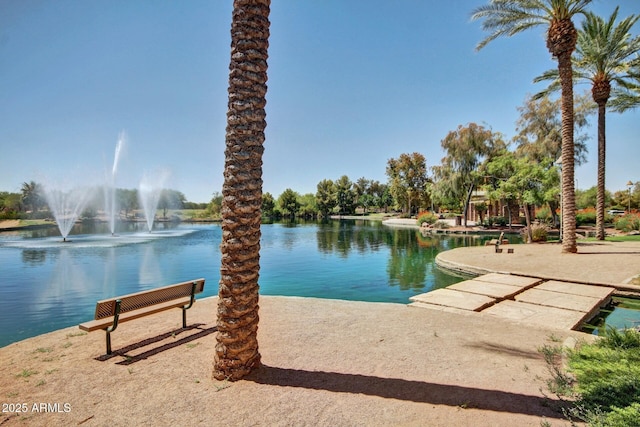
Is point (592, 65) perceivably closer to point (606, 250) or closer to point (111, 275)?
point (606, 250)

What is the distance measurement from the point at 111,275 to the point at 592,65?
26820 mm

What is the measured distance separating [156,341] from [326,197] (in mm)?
94484

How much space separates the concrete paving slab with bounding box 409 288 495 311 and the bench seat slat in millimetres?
5483

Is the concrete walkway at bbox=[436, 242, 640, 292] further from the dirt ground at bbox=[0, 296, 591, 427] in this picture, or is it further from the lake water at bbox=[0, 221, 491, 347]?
the dirt ground at bbox=[0, 296, 591, 427]

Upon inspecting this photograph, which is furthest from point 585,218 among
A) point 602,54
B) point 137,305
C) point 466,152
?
point 137,305

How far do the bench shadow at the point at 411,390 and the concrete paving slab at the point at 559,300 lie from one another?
5.13 m

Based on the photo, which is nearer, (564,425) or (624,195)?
(564,425)

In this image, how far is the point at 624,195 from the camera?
50688 millimetres

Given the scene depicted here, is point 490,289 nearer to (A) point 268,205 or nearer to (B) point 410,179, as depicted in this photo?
(B) point 410,179

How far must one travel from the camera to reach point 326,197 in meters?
100

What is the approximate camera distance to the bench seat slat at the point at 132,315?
5.25 meters

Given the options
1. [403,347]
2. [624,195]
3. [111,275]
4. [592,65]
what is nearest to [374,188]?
[624,195]

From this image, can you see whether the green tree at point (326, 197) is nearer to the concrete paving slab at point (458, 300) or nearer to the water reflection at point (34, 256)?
the water reflection at point (34, 256)

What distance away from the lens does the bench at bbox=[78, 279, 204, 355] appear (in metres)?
5.34
